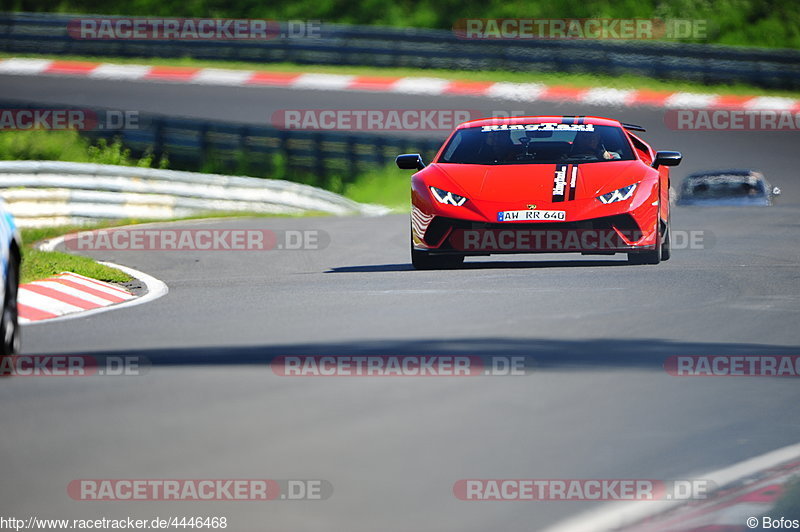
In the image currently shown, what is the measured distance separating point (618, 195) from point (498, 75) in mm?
20331

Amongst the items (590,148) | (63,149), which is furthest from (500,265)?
(63,149)

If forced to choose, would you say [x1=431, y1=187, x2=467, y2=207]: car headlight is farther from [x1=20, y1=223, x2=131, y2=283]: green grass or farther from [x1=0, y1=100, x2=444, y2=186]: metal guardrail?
[x1=0, y1=100, x2=444, y2=186]: metal guardrail

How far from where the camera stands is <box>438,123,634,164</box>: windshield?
12.6 m

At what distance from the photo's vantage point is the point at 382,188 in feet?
87.7

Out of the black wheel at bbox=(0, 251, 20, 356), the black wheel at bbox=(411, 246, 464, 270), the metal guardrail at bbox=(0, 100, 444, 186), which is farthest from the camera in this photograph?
the metal guardrail at bbox=(0, 100, 444, 186)

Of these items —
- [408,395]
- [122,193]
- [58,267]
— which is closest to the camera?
[408,395]

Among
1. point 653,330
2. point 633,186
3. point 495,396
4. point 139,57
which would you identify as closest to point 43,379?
point 495,396

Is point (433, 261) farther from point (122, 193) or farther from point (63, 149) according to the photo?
point (63, 149)

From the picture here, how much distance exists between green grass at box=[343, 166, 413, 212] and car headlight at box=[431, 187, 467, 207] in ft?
46.6

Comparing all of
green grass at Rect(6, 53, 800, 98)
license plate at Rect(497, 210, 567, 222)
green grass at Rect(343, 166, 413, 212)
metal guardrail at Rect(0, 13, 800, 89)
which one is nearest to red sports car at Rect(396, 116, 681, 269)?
license plate at Rect(497, 210, 567, 222)

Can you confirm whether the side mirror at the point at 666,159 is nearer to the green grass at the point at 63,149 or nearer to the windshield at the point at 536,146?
the windshield at the point at 536,146

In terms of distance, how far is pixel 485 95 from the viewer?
30953mm

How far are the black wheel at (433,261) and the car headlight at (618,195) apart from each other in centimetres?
139

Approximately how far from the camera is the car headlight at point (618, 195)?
11844 millimetres
